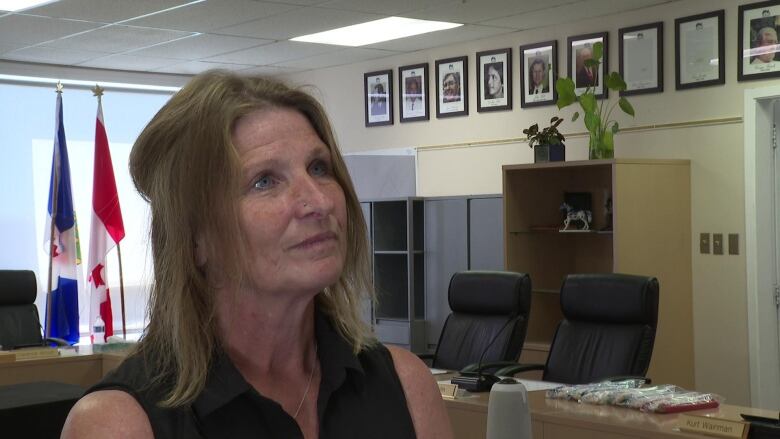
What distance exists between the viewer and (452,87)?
7.76 metres

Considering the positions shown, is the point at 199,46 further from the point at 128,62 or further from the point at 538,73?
the point at 538,73

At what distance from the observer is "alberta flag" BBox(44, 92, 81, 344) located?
296 inches

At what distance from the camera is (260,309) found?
Result: 1134 mm

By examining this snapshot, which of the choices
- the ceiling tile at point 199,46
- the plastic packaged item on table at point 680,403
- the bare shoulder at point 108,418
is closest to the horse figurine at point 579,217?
the ceiling tile at point 199,46

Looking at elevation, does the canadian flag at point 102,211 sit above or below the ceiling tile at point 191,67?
below

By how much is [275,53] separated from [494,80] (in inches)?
69.7

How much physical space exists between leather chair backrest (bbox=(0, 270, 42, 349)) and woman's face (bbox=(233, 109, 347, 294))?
5.42 m

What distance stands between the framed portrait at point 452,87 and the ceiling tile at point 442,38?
0.53 ft

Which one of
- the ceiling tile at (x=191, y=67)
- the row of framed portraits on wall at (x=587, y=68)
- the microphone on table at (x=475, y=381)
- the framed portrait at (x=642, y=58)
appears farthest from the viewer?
the ceiling tile at (x=191, y=67)

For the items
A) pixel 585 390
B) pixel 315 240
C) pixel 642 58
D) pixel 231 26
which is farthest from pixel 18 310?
pixel 315 240

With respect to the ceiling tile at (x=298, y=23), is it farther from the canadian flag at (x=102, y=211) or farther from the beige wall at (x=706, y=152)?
the canadian flag at (x=102, y=211)

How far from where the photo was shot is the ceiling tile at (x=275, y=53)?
7.68 meters

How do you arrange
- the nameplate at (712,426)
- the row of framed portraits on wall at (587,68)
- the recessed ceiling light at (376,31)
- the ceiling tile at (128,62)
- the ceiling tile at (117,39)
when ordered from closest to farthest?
the nameplate at (712,426)
the row of framed portraits on wall at (587,68)
the recessed ceiling light at (376,31)
the ceiling tile at (117,39)
the ceiling tile at (128,62)

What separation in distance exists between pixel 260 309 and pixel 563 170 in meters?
5.85
